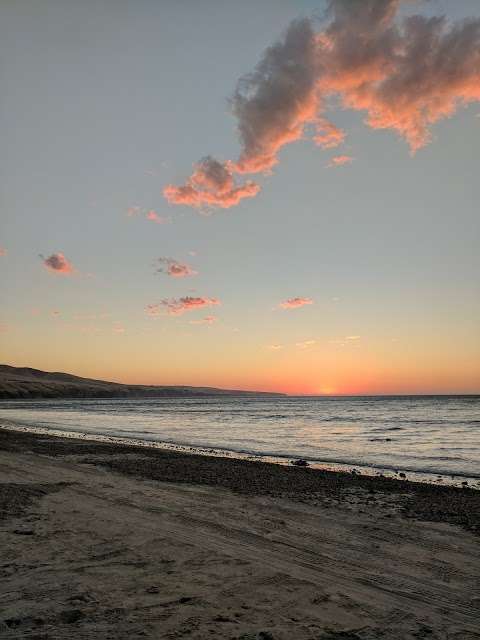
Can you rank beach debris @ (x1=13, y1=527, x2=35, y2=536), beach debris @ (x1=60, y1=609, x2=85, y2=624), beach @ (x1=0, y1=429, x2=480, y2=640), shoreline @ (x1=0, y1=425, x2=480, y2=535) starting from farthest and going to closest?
1. shoreline @ (x1=0, y1=425, x2=480, y2=535)
2. beach debris @ (x1=13, y1=527, x2=35, y2=536)
3. beach @ (x1=0, y1=429, x2=480, y2=640)
4. beach debris @ (x1=60, y1=609, x2=85, y2=624)

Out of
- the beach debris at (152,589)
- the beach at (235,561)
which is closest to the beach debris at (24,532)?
the beach at (235,561)

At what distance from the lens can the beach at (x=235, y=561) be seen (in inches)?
200

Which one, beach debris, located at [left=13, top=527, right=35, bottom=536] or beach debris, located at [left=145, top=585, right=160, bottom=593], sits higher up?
beach debris, located at [left=145, top=585, right=160, bottom=593]

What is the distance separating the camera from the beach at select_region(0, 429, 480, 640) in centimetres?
508

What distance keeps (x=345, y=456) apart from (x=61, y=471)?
46.9 feet

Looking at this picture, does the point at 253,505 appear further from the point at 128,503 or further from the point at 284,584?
the point at 284,584

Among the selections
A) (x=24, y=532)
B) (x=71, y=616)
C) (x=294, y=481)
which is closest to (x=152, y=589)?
(x=71, y=616)

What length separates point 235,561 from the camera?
276 inches

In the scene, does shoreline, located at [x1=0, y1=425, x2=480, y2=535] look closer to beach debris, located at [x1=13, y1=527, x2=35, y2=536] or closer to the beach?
the beach

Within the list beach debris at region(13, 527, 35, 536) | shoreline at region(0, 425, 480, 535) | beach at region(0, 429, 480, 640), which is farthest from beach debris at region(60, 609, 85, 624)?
shoreline at region(0, 425, 480, 535)

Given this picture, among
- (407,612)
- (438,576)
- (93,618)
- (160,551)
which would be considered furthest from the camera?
(160,551)

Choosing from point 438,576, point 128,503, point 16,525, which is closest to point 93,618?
point 16,525

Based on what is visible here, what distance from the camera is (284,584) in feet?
20.3

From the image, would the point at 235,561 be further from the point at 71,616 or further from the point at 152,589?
the point at 71,616
